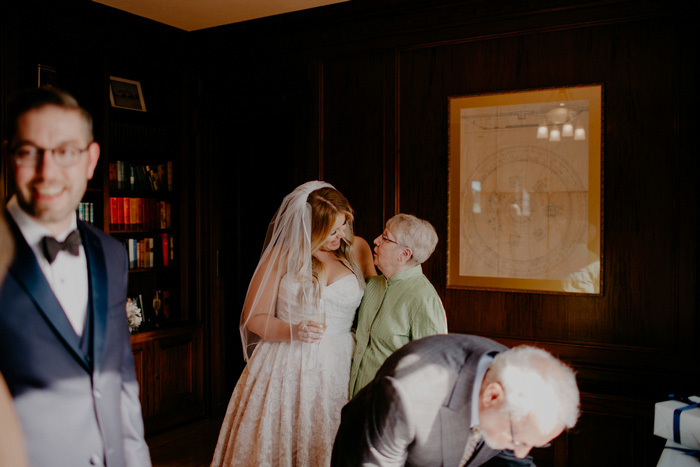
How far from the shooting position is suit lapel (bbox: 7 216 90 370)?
109cm

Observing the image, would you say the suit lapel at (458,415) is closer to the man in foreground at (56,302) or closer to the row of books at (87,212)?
the man in foreground at (56,302)

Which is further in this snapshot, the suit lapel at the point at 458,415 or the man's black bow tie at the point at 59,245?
the suit lapel at the point at 458,415

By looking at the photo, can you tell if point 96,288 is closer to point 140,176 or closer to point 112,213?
point 112,213

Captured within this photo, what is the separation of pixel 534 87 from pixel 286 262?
1.80 m

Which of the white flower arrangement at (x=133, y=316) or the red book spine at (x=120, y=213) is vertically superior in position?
the red book spine at (x=120, y=213)

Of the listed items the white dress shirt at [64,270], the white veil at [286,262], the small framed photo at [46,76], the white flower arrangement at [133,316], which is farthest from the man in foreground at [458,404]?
the small framed photo at [46,76]

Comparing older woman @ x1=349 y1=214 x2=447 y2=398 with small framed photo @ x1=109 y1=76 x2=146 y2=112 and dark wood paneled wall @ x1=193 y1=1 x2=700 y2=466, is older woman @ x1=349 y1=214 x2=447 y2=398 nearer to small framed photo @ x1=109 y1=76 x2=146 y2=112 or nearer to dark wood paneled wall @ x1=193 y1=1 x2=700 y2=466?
dark wood paneled wall @ x1=193 y1=1 x2=700 y2=466

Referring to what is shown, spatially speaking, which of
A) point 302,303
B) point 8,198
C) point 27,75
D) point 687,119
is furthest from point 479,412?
point 27,75

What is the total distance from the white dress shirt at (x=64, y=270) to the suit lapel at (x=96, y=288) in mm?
12

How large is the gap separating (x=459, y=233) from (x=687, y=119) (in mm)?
1375

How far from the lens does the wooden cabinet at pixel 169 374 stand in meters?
3.93

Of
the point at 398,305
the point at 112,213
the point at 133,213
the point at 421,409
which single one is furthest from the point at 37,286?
the point at 133,213

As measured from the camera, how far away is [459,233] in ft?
11.5

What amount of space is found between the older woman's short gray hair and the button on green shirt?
0.09 metres
